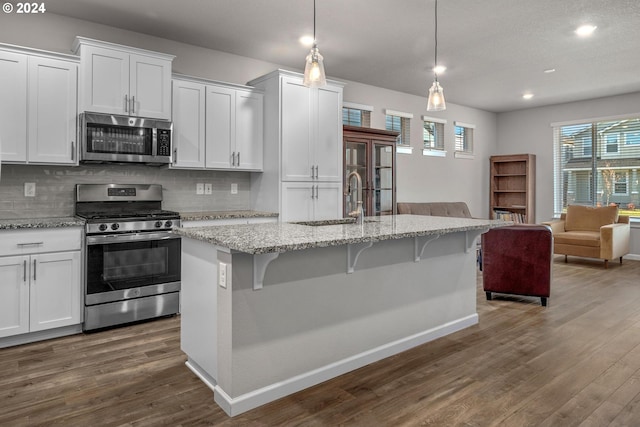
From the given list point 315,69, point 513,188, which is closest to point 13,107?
point 315,69

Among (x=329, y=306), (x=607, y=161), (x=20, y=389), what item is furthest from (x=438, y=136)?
(x=20, y=389)

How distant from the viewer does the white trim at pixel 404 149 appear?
6637mm

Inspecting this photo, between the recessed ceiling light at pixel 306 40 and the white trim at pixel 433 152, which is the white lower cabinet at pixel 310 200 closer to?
the recessed ceiling light at pixel 306 40

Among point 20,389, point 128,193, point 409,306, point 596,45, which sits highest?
point 596,45

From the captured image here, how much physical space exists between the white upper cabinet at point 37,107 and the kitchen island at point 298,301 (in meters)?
1.65

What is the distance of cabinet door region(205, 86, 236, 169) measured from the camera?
13.8ft

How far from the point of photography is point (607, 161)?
7.16m

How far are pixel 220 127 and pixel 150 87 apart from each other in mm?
762

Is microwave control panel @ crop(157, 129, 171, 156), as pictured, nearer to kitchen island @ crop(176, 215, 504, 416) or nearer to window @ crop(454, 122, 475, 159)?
kitchen island @ crop(176, 215, 504, 416)

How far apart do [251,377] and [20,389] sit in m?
1.34

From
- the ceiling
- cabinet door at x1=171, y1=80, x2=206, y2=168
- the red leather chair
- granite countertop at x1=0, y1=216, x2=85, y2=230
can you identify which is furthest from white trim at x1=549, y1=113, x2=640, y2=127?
granite countertop at x1=0, y1=216, x2=85, y2=230

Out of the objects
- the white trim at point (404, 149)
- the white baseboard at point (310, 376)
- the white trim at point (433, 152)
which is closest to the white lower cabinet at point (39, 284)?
the white baseboard at point (310, 376)

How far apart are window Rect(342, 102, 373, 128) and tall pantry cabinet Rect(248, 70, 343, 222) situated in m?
1.00

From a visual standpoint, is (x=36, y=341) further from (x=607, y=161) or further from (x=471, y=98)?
(x=607, y=161)
